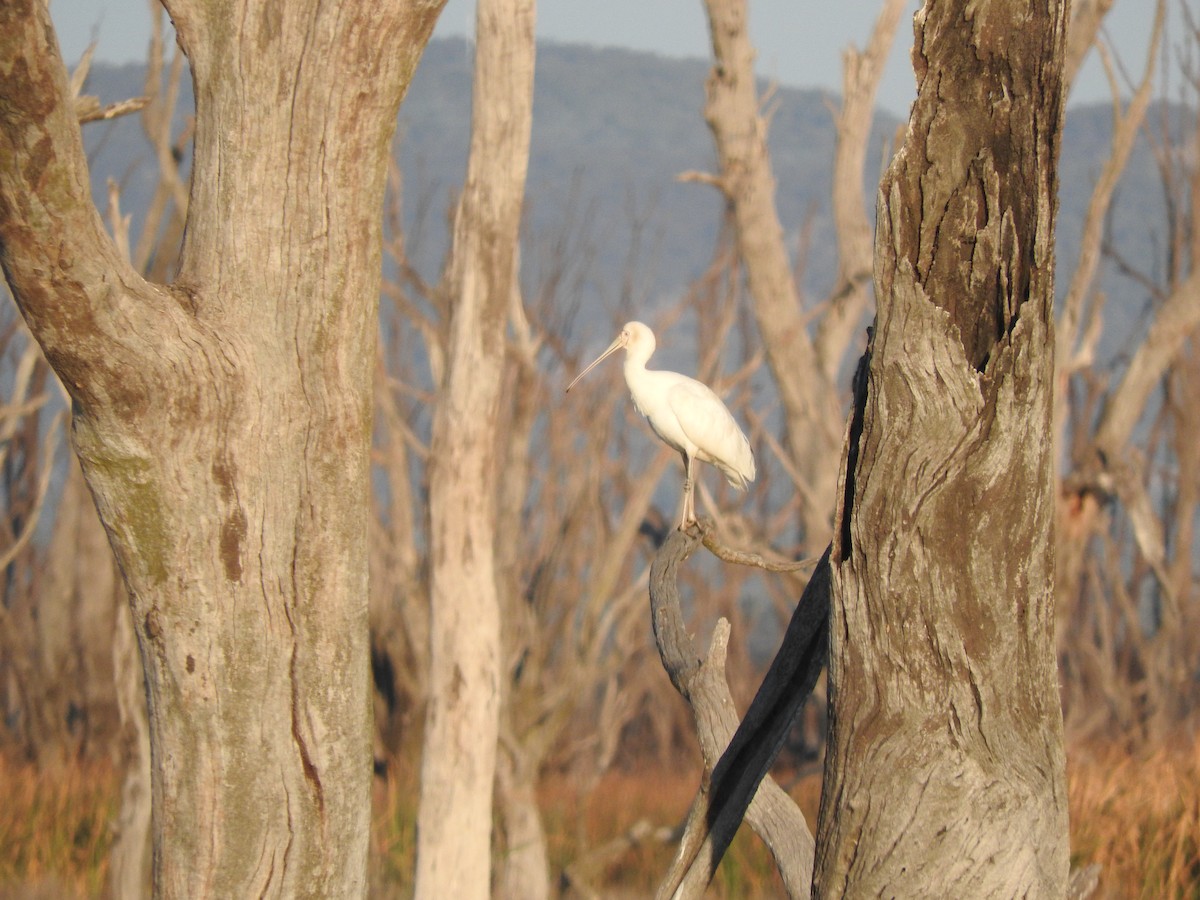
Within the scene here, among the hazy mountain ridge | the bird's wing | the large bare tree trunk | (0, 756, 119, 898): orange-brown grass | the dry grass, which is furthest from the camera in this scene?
the hazy mountain ridge

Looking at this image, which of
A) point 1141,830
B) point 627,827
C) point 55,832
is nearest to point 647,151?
point 627,827

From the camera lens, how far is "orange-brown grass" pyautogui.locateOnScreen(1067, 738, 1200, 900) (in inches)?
225

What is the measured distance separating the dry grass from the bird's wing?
2.24m

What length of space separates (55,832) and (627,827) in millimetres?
3098

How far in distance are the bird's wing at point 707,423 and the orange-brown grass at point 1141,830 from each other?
215cm

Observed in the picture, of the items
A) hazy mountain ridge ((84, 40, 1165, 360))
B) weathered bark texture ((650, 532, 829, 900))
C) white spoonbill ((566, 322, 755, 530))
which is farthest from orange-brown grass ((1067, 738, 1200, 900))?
hazy mountain ridge ((84, 40, 1165, 360))

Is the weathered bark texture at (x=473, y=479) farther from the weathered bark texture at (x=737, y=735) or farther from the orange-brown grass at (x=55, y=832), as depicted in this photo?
the weathered bark texture at (x=737, y=735)

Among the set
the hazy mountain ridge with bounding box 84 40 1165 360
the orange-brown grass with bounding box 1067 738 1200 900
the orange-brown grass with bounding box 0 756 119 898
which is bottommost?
the orange-brown grass with bounding box 0 756 119 898

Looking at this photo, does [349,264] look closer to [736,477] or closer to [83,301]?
[83,301]

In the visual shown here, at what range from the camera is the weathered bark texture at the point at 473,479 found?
19.7ft

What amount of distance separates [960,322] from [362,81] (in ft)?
4.68

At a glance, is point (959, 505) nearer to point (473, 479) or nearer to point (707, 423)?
point (707, 423)

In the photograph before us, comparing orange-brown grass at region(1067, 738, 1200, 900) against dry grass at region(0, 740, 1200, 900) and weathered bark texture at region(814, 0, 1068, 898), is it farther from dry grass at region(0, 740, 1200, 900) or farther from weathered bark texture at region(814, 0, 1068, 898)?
weathered bark texture at region(814, 0, 1068, 898)

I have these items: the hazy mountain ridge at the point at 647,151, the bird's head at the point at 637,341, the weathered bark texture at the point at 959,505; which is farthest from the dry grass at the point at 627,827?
the hazy mountain ridge at the point at 647,151
